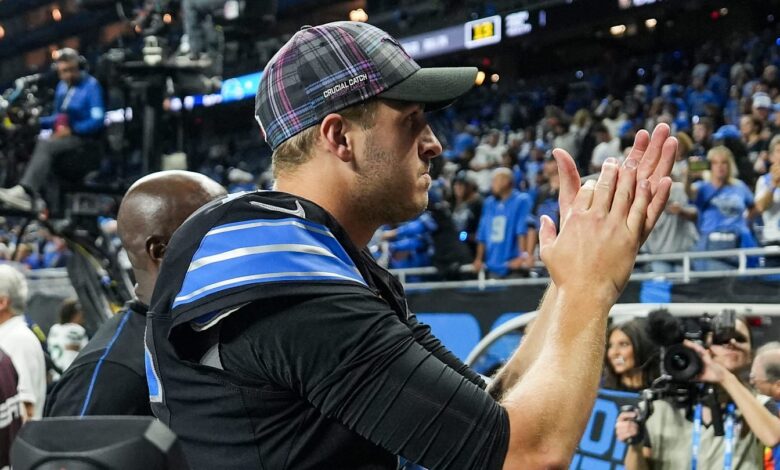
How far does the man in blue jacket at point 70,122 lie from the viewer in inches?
295

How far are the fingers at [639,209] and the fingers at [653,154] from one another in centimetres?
2

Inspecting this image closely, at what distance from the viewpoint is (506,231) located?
7383 mm

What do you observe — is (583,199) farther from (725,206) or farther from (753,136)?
(753,136)

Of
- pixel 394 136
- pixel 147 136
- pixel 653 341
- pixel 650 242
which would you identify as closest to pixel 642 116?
pixel 650 242

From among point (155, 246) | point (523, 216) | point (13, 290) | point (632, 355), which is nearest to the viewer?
point (155, 246)

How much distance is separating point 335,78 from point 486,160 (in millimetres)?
10049

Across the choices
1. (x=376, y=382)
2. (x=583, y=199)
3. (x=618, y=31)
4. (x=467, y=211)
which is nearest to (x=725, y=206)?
(x=467, y=211)

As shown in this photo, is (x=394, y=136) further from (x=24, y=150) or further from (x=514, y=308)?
(x=24, y=150)

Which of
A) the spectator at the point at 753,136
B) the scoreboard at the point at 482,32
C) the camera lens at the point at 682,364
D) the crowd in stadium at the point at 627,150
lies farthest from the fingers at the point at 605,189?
the scoreboard at the point at 482,32

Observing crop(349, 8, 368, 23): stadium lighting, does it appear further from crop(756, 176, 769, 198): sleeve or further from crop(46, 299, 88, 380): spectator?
crop(756, 176, 769, 198): sleeve

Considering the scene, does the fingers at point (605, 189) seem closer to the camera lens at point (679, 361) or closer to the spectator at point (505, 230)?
the camera lens at point (679, 361)

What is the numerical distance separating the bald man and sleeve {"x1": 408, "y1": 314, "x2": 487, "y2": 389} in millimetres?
864

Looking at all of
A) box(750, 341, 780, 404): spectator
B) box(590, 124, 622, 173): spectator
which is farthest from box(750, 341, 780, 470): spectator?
box(590, 124, 622, 173): spectator

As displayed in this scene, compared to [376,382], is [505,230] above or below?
below
